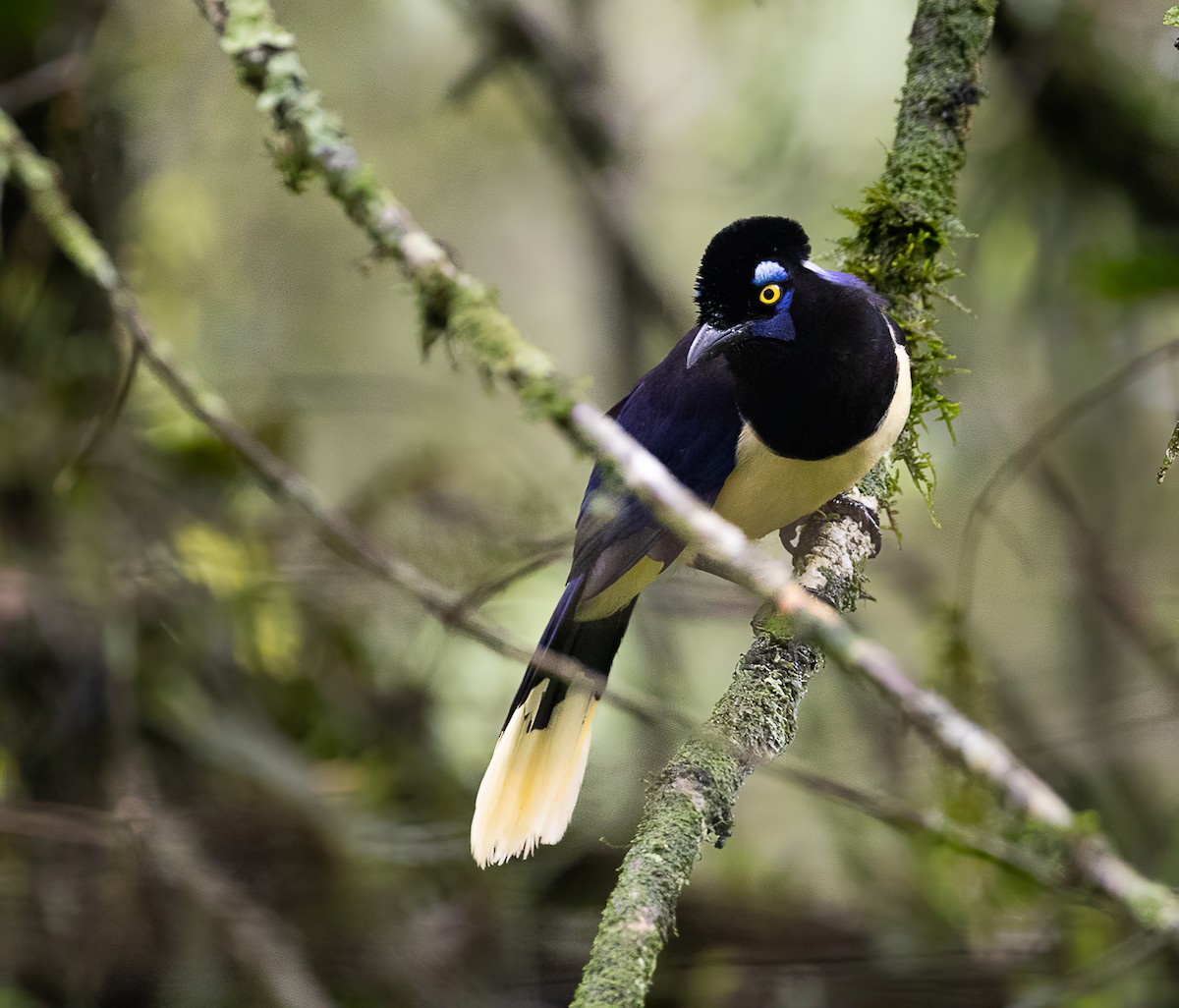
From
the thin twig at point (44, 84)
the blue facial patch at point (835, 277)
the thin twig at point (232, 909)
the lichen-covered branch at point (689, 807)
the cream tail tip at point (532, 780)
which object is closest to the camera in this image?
the lichen-covered branch at point (689, 807)

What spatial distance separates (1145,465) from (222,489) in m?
3.72

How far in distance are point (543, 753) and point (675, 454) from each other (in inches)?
34.6

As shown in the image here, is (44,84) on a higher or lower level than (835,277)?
higher

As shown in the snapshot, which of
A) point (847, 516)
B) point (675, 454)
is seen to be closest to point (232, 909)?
point (675, 454)

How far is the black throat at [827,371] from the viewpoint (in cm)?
281

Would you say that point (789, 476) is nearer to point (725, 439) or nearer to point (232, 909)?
point (725, 439)

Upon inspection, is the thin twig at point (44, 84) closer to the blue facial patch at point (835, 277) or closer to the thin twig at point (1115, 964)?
the blue facial patch at point (835, 277)

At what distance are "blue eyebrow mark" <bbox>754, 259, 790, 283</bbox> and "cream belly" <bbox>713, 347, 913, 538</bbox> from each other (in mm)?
343

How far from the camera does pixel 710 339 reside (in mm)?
2818

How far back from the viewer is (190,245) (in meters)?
5.05

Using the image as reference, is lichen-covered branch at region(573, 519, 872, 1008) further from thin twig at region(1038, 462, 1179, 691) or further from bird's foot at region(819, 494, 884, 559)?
thin twig at region(1038, 462, 1179, 691)

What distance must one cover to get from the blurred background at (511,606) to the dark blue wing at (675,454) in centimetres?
19

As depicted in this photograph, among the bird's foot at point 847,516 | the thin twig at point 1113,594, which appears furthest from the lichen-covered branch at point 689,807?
the thin twig at point 1113,594

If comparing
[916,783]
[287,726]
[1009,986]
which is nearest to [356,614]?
[287,726]
